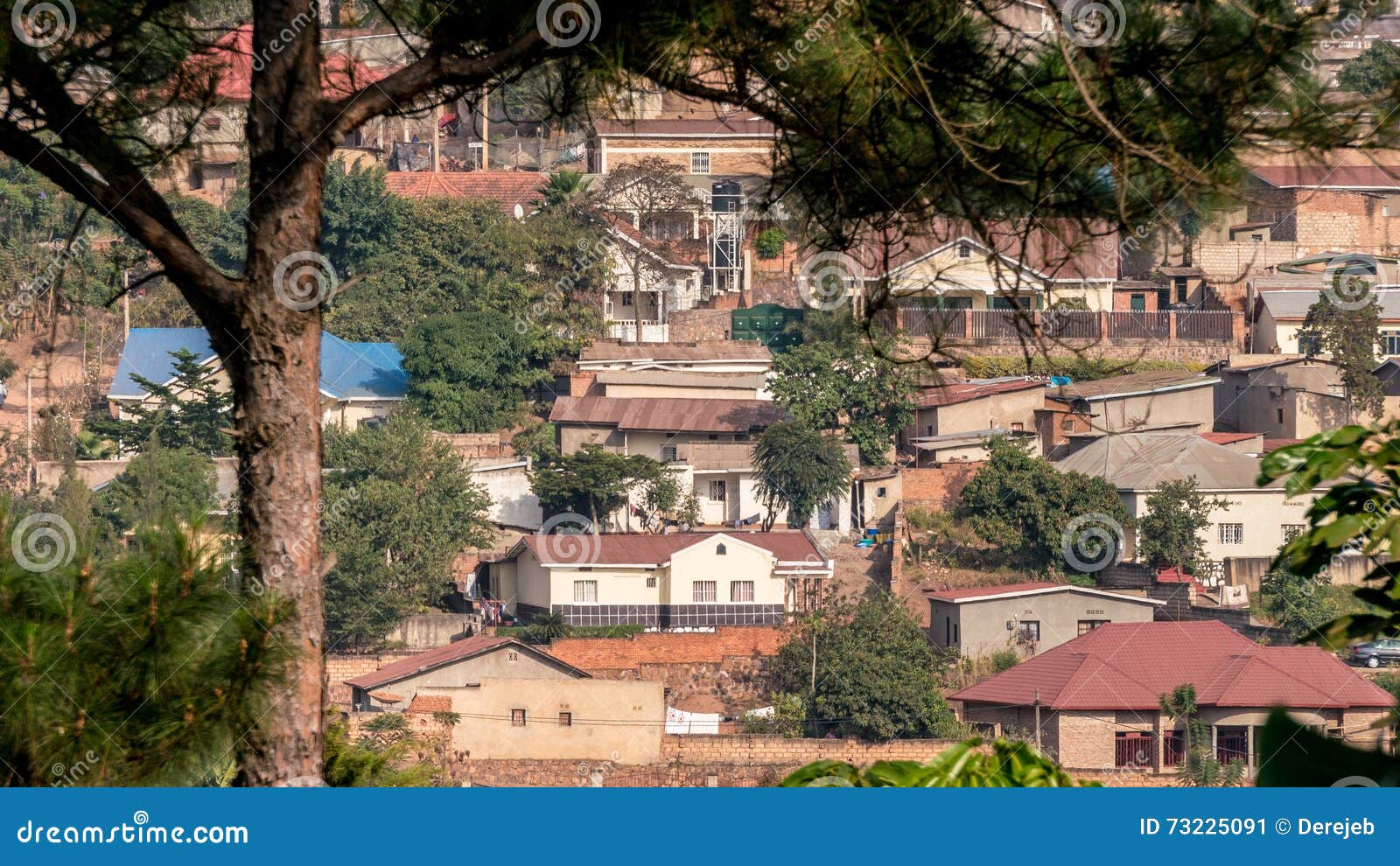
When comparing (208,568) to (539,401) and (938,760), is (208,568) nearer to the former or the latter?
(938,760)

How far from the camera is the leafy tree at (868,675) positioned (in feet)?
46.1

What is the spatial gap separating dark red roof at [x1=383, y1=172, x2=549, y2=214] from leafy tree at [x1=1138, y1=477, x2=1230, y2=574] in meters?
12.3

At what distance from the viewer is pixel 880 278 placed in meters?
2.27

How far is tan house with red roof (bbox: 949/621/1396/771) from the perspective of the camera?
1195cm

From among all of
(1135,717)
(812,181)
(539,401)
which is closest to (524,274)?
(539,401)

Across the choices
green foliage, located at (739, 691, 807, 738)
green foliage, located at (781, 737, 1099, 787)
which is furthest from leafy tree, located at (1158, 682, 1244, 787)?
green foliage, located at (781, 737, 1099, 787)

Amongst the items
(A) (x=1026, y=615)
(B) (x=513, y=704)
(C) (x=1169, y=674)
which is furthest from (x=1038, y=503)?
(B) (x=513, y=704)

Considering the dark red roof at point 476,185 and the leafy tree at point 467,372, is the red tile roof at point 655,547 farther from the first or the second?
the dark red roof at point 476,185

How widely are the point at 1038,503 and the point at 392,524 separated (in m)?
7.45

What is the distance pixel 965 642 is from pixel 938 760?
1587 centimetres

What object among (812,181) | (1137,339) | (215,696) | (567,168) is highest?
(567,168)

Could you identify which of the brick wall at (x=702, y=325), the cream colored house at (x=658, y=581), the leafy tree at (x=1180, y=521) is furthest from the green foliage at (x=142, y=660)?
the brick wall at (x=702, y=325)

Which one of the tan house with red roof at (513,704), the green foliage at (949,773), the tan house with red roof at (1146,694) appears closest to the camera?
the green foliage at (949,773)

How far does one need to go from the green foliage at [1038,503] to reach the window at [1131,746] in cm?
449
